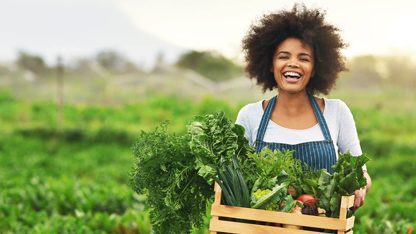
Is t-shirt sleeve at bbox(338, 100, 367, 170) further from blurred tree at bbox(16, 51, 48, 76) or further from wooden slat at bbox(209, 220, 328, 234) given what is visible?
blurred tree at bbox(16, 51, 48, 76)

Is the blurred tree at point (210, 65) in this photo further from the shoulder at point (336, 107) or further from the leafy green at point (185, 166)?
the leafy green at point (185, 166)

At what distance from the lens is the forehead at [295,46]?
9.00 ft

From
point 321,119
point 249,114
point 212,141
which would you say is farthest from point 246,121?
point 212,141

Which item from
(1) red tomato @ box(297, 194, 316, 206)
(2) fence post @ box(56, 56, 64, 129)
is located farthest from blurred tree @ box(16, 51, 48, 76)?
(1) red tomato @ box(297, 194, 316, 206)

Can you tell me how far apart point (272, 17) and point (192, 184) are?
136 centimetres

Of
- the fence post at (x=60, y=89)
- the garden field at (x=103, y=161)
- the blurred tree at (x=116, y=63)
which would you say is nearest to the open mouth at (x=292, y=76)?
the garden field at (x=103, y=161)

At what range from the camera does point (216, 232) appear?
2.16 meters

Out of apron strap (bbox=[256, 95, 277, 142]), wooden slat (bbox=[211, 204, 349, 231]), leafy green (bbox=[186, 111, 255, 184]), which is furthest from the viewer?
apron strap (bbox=[256, 95, 277, 142])

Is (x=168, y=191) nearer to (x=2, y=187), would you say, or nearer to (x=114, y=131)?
(x=2, y=187)

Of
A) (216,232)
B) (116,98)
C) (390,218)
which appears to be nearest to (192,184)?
(216,232)

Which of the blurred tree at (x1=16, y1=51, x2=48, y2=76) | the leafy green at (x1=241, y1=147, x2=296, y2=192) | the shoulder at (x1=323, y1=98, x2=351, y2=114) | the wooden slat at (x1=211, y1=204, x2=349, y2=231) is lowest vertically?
the wooden slat at (x1=211, y1=204, x2=349, y2=231)

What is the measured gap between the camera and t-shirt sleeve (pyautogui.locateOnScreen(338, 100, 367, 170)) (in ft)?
8.90

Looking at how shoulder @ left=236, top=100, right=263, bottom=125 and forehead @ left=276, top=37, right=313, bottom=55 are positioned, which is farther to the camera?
shoulder @ left=236, top=100, right=263, bottom=125

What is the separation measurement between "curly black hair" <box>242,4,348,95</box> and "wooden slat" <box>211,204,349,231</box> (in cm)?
122
